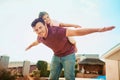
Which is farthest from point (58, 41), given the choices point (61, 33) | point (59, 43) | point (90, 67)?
point (90, 67)

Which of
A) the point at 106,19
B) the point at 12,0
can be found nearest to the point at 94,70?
the point at 106,19

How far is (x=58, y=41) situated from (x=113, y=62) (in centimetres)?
272

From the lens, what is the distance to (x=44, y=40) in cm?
650

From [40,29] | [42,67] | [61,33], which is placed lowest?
[42,67]

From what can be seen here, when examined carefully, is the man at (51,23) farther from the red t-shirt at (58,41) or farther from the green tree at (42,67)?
the green tree at (42,67)

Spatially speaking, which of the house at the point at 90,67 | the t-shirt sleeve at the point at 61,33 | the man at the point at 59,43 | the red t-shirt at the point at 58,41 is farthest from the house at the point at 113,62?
the t-shirt sleeve at the point at 61,33

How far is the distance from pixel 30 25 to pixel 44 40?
1.09 metres

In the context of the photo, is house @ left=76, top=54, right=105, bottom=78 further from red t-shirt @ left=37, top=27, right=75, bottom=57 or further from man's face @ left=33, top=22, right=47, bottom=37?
man's face @ left=33, top=22, right=47, bottom=37

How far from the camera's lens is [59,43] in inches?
247

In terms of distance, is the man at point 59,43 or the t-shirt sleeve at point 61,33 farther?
the t-shirt sleeve at point 61,33

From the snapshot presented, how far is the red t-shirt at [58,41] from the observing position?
621cm

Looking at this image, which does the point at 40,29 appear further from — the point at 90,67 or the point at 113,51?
the point at 90,67

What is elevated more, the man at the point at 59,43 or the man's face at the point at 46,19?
the man's face at the point at 46,19

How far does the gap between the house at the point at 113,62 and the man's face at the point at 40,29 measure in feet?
8.38
